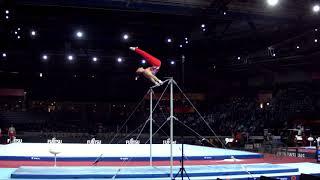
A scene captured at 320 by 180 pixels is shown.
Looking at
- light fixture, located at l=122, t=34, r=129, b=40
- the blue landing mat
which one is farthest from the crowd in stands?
the blue landing mat

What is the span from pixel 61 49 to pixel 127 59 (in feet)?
17.3

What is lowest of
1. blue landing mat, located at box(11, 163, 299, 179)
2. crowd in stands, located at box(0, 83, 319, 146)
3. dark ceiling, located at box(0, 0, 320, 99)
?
blue landing mat, located at box(11, 163, 299, 179)

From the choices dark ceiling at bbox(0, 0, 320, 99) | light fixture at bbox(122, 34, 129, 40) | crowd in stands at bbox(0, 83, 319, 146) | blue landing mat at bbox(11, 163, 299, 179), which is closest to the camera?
blue landing mat at bbox(11, 163, 299, 179)

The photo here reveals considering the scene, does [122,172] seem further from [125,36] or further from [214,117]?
[214,117]

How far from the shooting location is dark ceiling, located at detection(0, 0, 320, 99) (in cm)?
1513

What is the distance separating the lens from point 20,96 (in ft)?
104

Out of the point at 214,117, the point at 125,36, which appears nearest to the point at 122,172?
the point at 125,36

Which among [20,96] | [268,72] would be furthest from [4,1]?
[268,72]

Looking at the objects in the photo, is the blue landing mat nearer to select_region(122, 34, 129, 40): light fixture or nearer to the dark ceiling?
the dark ceiling

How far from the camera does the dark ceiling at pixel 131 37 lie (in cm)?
1513

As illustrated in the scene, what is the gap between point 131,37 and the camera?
23672mm

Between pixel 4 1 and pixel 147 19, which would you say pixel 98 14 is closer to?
pixel 147 19

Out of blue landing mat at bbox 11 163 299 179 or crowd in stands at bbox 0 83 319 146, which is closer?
blue landing mat at bbox 11 163 299 179

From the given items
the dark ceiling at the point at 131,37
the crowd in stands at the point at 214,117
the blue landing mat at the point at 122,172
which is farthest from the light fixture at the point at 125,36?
the blue landing mat at the point at 122,172
